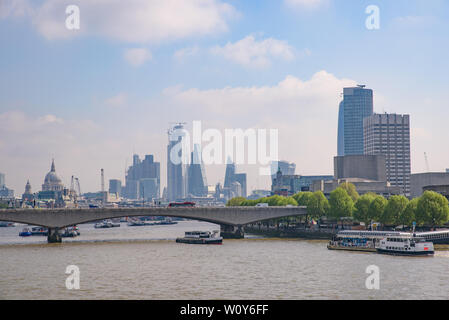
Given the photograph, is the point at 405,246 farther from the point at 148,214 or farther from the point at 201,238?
the point at 148,214

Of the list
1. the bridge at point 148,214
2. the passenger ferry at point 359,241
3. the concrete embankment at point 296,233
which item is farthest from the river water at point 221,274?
the concrete embankment at point 296,233

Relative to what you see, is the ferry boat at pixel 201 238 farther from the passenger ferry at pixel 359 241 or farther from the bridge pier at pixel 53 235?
the passenger ferry at pixel 359 241

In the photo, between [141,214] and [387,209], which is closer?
[387,209]

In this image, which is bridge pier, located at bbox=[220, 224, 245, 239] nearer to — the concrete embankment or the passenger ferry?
the concrete embankment

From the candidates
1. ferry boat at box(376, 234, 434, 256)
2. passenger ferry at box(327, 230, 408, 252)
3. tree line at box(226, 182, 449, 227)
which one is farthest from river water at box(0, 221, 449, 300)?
tree line at box(226, 182, 449, 227)

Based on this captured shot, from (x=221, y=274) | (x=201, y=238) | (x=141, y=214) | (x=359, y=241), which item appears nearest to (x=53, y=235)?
(x=141, y=214)
